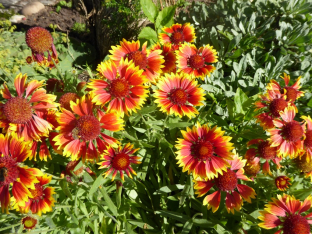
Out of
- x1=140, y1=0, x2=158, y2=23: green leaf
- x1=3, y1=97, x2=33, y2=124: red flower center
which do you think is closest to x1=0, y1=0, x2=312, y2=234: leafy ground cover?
x1=3, y1=97, x2=33, y2=124: red flower center

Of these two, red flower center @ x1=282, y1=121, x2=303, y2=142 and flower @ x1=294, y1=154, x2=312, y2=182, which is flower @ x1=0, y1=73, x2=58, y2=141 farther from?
flower @ x1=294, y1=154, x2=312, y2=182

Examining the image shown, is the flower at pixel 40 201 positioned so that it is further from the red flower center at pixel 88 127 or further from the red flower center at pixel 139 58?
the red flower center at pixel 139 58

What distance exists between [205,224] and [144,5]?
6.53 ft

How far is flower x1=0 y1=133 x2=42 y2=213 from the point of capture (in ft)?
3.61

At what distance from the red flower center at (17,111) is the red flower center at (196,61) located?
109 cm

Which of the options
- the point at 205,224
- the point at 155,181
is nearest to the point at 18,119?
the point at 155,181

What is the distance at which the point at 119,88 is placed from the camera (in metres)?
1.29

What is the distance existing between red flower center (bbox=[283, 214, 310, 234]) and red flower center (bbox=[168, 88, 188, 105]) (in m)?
0.91

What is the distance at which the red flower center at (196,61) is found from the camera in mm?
1656

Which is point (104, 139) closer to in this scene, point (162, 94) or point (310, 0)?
point (162, 94)

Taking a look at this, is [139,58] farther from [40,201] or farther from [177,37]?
[40,201]

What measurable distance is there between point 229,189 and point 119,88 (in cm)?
90

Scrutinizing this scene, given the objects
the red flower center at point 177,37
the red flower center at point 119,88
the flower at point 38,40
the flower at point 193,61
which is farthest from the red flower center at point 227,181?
the flower at point 38,40

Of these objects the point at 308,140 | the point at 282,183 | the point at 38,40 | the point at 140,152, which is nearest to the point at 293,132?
the point at 308,140
